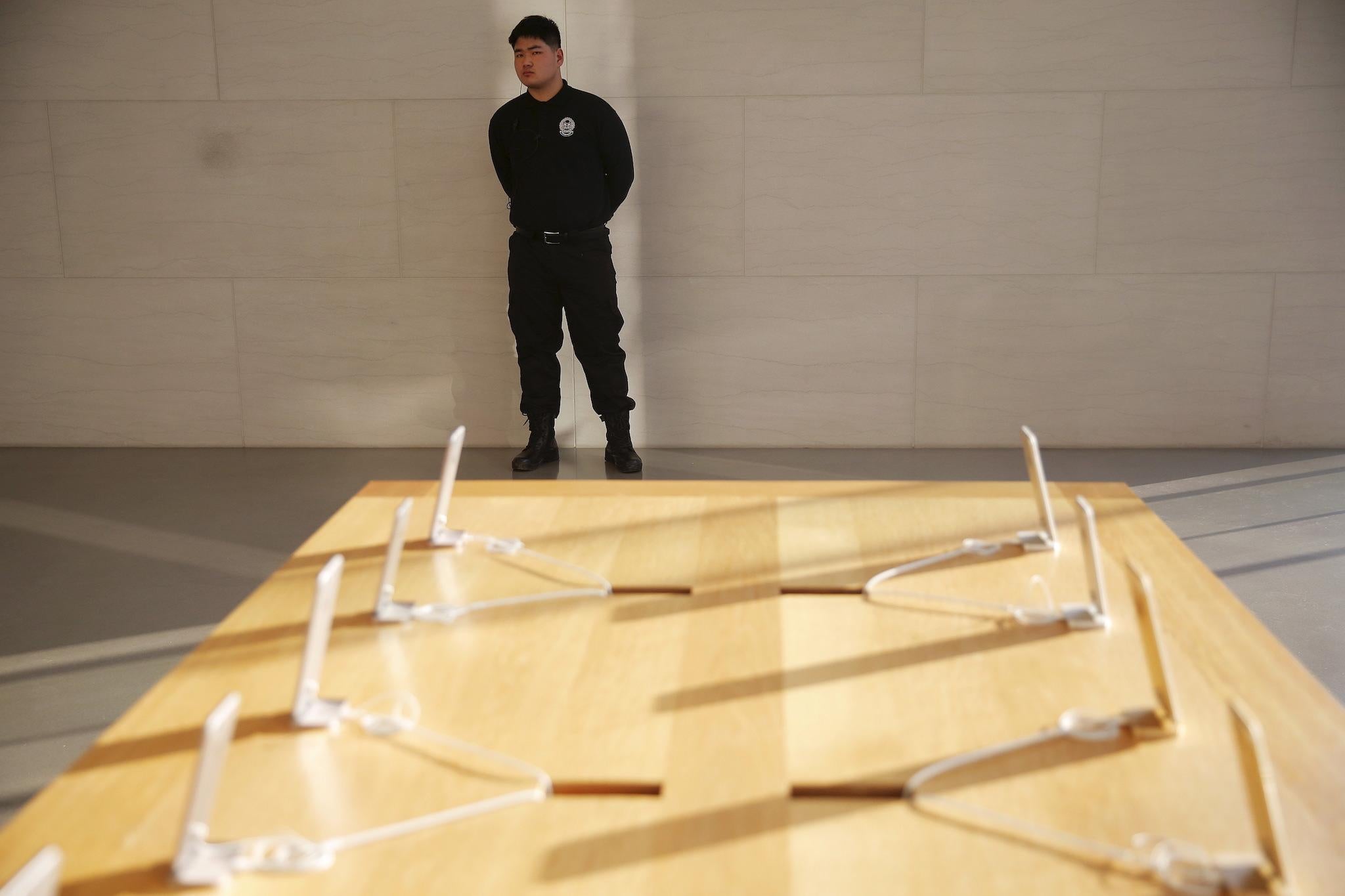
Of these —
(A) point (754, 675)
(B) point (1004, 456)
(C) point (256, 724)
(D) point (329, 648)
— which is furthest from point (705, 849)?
(B) point (1004, 456)

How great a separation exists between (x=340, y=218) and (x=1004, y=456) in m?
3.28

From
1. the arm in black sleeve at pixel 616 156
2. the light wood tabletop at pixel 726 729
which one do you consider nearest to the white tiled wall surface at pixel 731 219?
the arm in black sleeve at pixel 616 156

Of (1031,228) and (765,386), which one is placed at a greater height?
(1031,228)

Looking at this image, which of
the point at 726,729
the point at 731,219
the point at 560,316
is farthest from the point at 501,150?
the point at 726,729

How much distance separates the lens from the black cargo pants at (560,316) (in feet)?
17.9

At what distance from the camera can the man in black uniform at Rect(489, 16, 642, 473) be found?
5297 millimetres

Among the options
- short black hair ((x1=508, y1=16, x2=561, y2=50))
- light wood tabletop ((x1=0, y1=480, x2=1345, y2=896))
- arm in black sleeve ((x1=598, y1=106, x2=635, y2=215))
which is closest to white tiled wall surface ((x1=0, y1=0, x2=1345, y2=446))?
arm in black sleeve ((x1=598, y1=106, x2=635, y2=215))

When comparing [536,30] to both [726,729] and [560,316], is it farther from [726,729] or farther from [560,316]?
[726,729]

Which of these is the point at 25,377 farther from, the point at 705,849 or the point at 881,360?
the point at 705,849

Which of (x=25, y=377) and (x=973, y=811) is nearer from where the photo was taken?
(x=973, y=811)

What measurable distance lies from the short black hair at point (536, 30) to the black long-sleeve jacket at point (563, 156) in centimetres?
23

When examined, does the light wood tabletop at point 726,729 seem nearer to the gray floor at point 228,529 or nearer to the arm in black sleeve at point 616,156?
the gray floor at point 228,529

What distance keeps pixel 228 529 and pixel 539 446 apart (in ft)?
4.75

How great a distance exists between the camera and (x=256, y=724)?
1.60 metres
